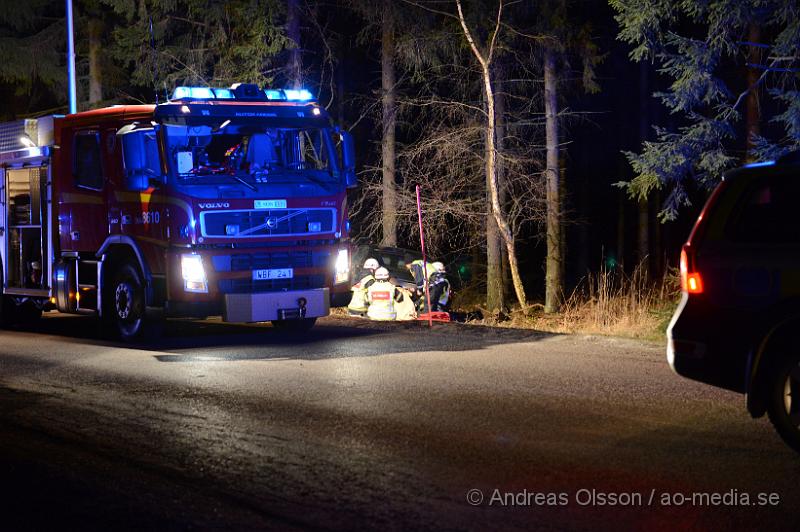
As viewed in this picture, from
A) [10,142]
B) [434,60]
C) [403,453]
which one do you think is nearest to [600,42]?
[434,60]

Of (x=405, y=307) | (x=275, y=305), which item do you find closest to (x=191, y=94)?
(x=275, y=305)

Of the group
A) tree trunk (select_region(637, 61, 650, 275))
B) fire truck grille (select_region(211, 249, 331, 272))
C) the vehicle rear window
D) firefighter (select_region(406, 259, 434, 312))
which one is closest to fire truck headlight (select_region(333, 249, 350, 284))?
fire truck grille (select_region(211, 249, 331, 272))

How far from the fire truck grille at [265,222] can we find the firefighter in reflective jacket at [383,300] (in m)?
3.42

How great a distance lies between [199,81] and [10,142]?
33.8 feet

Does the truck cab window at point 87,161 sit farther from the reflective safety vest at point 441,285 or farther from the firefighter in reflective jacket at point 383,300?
the reflective safety vest at point 441,285

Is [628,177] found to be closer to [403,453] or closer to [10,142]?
[10,142]

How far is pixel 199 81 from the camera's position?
85.0 feet

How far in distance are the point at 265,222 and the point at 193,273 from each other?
3.51 ft

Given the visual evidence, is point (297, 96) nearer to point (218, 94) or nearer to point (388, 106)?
point (218, 94)

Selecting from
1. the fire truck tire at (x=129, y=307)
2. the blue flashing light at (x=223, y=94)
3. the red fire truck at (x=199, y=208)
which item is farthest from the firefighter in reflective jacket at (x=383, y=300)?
the blue flashing light at (x=223, y=94)

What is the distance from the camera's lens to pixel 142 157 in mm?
13047

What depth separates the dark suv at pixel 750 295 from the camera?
23.0ft

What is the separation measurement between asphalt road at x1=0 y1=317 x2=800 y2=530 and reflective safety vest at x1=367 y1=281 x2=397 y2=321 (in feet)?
14.5

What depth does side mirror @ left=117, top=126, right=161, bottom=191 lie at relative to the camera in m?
13.0
